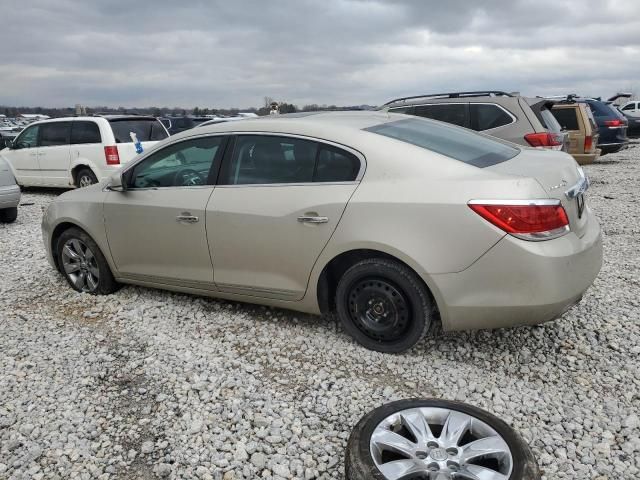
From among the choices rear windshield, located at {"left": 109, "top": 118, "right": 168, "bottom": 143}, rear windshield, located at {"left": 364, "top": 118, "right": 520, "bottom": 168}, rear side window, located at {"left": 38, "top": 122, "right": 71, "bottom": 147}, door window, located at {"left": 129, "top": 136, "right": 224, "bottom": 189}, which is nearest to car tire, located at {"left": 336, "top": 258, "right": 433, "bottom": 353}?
rear windshield, located at {"left": 364, "top": 118, "right": 520, "bottom": 168}

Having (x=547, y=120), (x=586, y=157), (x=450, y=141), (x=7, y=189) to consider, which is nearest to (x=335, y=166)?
(x=450, y=141)

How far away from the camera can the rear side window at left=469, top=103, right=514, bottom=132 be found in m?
7.82

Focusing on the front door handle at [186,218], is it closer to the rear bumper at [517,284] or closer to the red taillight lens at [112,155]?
the rear bumper at [517,284]

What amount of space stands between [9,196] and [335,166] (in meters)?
6.76

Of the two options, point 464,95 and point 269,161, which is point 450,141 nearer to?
point 269,161

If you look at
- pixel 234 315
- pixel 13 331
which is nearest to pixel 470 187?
pixel 234 315

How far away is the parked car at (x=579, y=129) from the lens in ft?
36.1

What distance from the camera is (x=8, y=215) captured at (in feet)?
27.1

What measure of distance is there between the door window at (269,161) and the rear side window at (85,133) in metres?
7.22

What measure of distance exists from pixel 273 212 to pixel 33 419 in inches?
73.0

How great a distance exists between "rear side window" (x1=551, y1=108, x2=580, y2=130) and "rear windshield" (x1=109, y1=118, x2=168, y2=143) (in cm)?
844

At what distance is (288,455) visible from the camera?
2.53 meters

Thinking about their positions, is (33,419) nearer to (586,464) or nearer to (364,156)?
(364,156)

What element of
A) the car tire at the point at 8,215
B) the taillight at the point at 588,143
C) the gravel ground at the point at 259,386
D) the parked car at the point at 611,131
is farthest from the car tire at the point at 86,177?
the parked car at the point at 611,131
